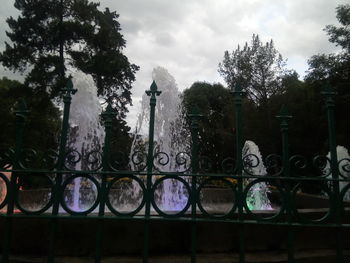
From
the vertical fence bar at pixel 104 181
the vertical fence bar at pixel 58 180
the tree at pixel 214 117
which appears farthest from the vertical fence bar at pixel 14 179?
the tree at pixel 214 117

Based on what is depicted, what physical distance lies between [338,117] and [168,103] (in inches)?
597

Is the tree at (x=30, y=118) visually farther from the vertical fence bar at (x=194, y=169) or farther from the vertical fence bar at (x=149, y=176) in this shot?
the vertical fence bar at (x=194, y=169)

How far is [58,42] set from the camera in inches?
803

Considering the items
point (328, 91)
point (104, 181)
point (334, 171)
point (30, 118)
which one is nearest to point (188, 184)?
point (104, 181)

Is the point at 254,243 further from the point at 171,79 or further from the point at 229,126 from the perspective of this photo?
the point at 229,126

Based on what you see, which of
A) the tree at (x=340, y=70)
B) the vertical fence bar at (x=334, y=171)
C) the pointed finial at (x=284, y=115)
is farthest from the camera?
the tree at (x=340, y=70)

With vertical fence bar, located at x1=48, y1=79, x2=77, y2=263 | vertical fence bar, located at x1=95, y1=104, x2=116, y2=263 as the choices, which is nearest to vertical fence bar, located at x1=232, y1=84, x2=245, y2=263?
vertical fence bar, located at x1=95, y1=104, x2=116, y2=263

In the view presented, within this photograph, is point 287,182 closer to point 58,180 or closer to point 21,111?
point 58,180

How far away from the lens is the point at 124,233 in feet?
8.59

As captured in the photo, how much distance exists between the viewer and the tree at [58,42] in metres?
20.0

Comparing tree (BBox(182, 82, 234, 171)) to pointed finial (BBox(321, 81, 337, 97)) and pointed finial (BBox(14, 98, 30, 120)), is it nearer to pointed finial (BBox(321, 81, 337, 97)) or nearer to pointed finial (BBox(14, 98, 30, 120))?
pointed finial (BBox(321, 81, 337, 97))

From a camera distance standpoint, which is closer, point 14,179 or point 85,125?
point 14,179

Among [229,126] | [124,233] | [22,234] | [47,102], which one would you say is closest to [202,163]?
[124,233]

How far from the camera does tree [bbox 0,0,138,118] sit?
19953 mm
